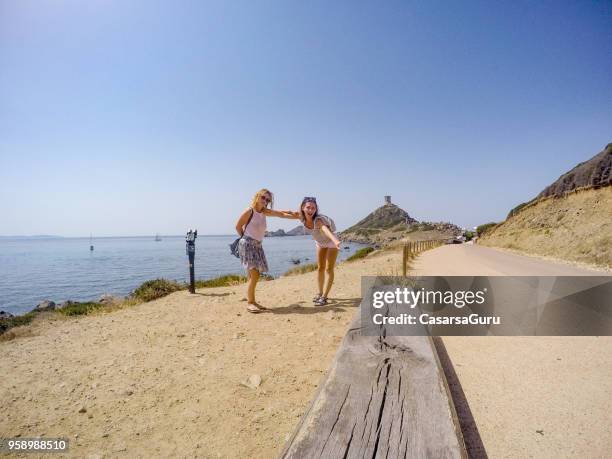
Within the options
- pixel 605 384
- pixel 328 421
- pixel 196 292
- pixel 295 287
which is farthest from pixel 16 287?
pixel 605 384

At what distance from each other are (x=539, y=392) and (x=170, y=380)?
3.82m

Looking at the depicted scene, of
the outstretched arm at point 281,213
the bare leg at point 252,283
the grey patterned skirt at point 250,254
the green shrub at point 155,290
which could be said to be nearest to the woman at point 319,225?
the outstretched arm at point 281,213

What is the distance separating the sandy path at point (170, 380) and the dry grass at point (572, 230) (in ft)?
39.8

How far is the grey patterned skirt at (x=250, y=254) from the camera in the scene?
618cm

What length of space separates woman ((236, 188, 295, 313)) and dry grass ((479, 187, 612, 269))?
38.5ft

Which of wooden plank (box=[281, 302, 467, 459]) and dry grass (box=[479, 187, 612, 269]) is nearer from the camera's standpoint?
wooden plank (box=[281, 302, 467, 459])

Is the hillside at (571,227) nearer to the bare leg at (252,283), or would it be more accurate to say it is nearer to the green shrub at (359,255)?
the green shrub at (359,255)

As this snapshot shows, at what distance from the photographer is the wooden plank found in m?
1.31

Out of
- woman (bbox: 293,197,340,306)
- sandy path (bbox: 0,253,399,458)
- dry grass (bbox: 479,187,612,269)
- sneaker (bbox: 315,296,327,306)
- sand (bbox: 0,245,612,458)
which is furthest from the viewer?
dry grass (bbox: 479,187,612,269)

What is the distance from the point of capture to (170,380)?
3332 millimetres

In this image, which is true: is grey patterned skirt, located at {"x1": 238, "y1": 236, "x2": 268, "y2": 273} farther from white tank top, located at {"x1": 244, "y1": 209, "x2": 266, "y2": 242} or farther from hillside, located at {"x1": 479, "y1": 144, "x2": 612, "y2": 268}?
hillside, located at {"x1": 479, "y1": 144, "x2": 612, "y2": 268}

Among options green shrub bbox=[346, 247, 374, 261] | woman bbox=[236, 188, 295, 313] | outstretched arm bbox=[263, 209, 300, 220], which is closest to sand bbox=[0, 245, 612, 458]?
woman bbox=[236, 188, 295, 313]

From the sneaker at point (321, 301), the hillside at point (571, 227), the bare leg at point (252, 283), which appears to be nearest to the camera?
the bare leg at point (252, 283)

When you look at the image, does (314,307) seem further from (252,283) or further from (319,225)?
(319,225)
